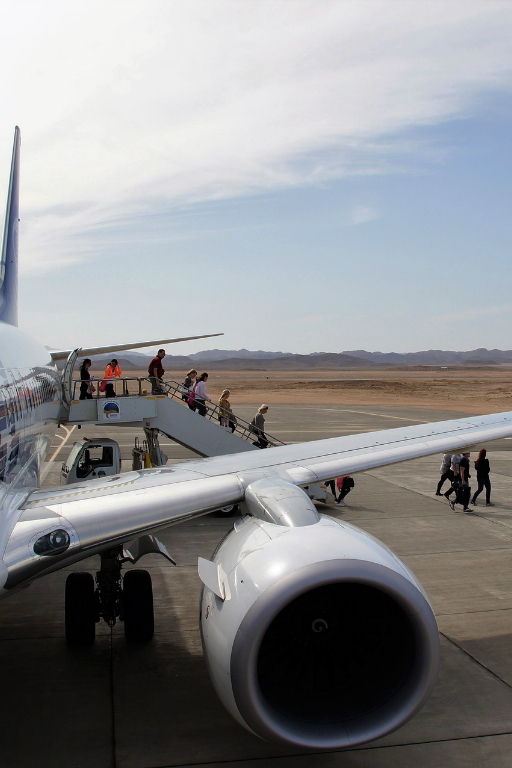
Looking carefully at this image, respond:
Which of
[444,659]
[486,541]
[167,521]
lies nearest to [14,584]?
[167,521]

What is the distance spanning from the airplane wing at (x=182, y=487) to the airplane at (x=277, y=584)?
17mm

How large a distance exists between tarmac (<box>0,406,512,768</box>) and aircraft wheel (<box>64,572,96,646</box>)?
0.15m

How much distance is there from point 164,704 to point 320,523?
2662 millimetres

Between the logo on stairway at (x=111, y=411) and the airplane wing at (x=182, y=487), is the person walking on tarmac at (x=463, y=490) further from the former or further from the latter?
the logo on stairway at (x=111, y=411)

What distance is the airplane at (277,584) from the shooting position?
5.13 m

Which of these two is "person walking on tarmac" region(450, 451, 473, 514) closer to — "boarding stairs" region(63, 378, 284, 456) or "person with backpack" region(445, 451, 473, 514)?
"person with backpack" region(445, 451, 473, 514)

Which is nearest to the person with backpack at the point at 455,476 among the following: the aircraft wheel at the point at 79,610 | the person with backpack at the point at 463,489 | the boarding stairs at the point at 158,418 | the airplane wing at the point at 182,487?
the person with backpack at the point at 463,489

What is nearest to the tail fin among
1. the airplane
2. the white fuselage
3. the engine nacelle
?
the white fuselage

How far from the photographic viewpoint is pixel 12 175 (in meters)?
15.7

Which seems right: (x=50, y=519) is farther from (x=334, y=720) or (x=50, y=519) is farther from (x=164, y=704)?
(x=334, y=720)

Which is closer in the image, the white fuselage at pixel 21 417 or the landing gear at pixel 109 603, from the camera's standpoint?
the white fuselage at pixel 21 417

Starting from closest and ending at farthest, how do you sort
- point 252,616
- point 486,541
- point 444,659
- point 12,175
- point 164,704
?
point 252,616 < point 164,704 < point 444,659 < point 486,541 < point 12,175

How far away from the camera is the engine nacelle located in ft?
16.7

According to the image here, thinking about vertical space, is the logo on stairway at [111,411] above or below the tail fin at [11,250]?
below
